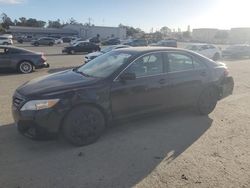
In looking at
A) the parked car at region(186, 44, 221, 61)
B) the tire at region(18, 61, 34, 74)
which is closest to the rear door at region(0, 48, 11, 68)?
the tire at region(18, 61, 34, 74)

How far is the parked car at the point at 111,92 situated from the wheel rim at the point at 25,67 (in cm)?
853

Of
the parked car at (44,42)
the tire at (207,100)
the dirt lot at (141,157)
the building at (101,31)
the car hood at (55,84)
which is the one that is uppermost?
the building at (101,31)

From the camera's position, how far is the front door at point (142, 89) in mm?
4949

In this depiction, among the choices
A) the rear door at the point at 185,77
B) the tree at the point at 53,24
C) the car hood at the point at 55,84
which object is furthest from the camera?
the tree at the point at 53,24

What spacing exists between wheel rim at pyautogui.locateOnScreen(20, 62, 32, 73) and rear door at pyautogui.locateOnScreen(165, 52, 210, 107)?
964 cm

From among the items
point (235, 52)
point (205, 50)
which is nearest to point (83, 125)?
point (205, 50)

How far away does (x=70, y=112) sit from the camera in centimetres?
448

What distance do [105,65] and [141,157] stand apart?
203 centimetres

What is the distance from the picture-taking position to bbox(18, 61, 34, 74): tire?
13312mm

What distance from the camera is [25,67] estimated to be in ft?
44.2

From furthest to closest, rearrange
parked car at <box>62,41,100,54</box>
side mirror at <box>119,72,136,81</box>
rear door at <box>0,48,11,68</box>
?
parked car at <box>62,41,100,54</box>, rear door at <box>0,48,11,68</box>, side mirror at <box>119,72,136,81</box>

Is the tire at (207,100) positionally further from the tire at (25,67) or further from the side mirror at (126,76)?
the tire at (25,67)

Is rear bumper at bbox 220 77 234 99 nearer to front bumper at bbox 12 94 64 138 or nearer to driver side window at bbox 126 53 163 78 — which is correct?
driver side window at bbox 126 53 163 78

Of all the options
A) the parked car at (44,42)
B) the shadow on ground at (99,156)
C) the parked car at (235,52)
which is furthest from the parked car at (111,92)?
the parked car at (44,42)
